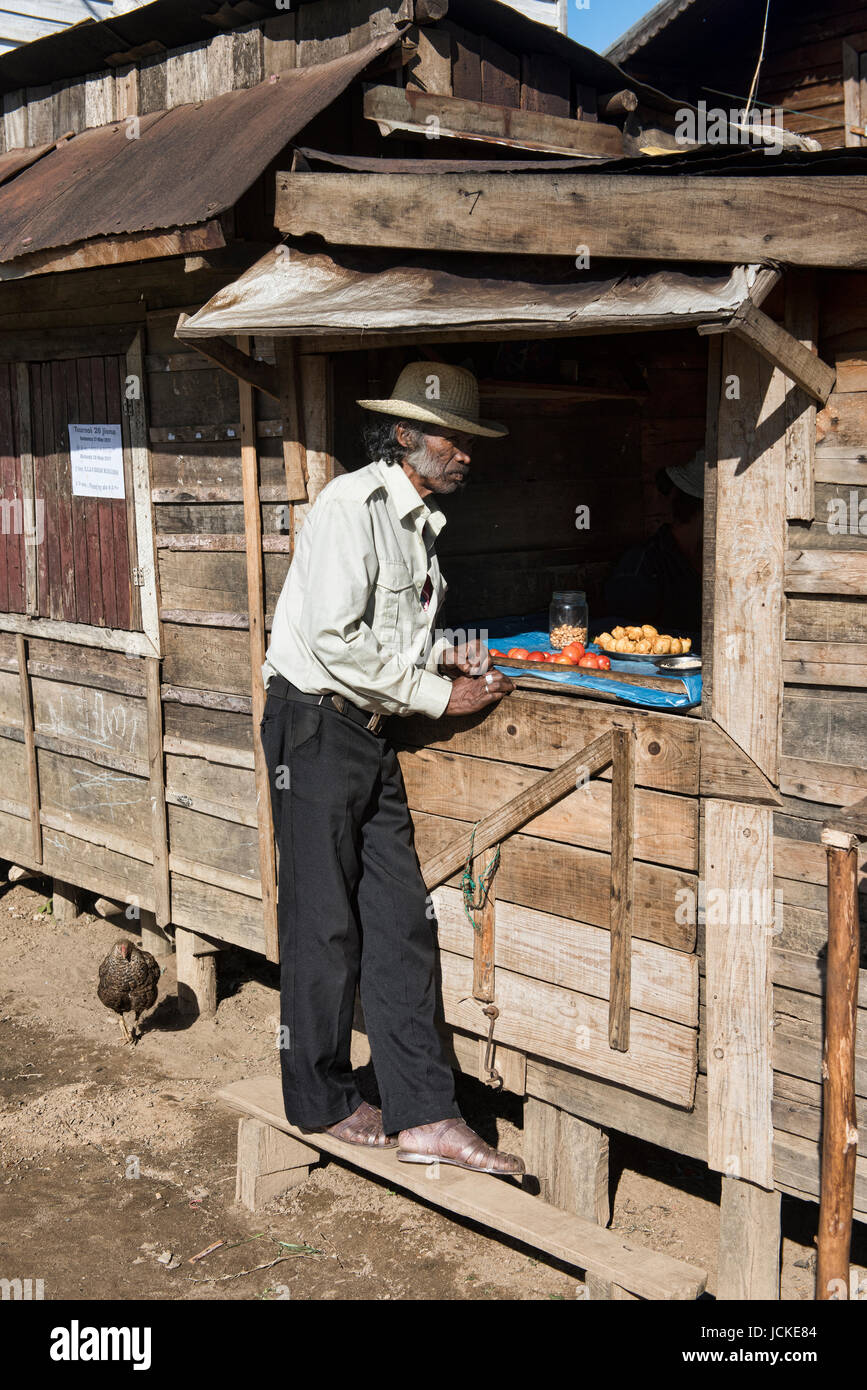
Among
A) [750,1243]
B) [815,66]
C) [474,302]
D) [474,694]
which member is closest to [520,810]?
[474,694]

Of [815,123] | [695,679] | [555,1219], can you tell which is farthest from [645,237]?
[815,123]

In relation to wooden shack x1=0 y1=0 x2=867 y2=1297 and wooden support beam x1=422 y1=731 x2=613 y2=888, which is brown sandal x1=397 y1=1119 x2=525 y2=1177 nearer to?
wooden shack x1=0 y1=0 x2=867 y2=1297

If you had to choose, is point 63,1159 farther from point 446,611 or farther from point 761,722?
point 761,722

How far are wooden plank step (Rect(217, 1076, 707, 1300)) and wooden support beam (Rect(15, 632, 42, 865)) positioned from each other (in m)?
3.24

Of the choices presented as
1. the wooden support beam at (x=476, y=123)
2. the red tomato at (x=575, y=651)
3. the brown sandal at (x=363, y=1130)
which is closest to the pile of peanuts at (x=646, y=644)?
the red tomato at (x=575, y=651)

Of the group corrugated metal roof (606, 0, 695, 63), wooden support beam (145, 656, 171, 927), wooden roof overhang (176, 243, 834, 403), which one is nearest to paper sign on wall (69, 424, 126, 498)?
wooden support beam (145, 656, 171, 927)

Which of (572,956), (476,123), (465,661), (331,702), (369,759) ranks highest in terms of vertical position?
(476,123)

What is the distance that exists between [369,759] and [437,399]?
1.25 m

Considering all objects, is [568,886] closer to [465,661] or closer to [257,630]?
[465,661]

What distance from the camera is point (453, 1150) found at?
438cm

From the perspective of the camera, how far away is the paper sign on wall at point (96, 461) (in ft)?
20.1

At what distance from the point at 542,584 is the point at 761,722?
2.39 m

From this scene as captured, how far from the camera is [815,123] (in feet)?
27.9

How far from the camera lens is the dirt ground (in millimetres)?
4406
